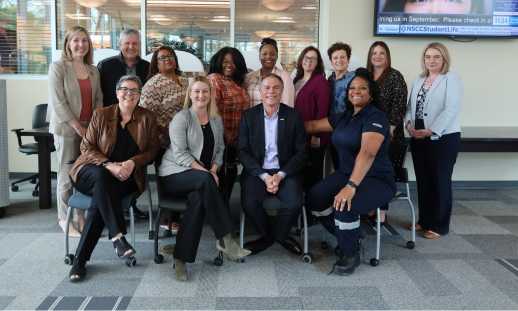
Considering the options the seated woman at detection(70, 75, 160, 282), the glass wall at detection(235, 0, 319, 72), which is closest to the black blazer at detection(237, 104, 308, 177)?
the seated woman at detection(70, 75, 160, 282)

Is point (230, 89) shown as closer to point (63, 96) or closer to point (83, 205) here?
point (63, 96)

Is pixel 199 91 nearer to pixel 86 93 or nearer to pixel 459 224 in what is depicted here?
pixel 86 93

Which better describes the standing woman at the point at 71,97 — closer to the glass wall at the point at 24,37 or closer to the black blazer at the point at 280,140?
the black blazer at the point at 280,140

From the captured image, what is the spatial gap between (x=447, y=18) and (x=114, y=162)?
4187mm

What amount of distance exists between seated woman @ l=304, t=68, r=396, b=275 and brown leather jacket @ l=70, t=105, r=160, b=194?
4.13 ft

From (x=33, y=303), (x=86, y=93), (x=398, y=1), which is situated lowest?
(x=33, y=303)

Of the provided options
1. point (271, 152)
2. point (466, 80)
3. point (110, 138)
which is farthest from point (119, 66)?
point (466, 80)

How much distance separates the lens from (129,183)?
297cm

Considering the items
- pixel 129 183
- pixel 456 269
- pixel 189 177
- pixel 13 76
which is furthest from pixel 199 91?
pixel 13 76

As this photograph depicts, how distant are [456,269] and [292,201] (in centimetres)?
122

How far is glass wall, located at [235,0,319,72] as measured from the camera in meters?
5.35

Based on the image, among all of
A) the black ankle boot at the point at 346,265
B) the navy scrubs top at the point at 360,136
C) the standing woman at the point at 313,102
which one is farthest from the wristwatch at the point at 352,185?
the standing woman at the point at 313,102

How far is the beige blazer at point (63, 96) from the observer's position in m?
3.26

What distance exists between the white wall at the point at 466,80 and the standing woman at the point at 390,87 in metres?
1.38
